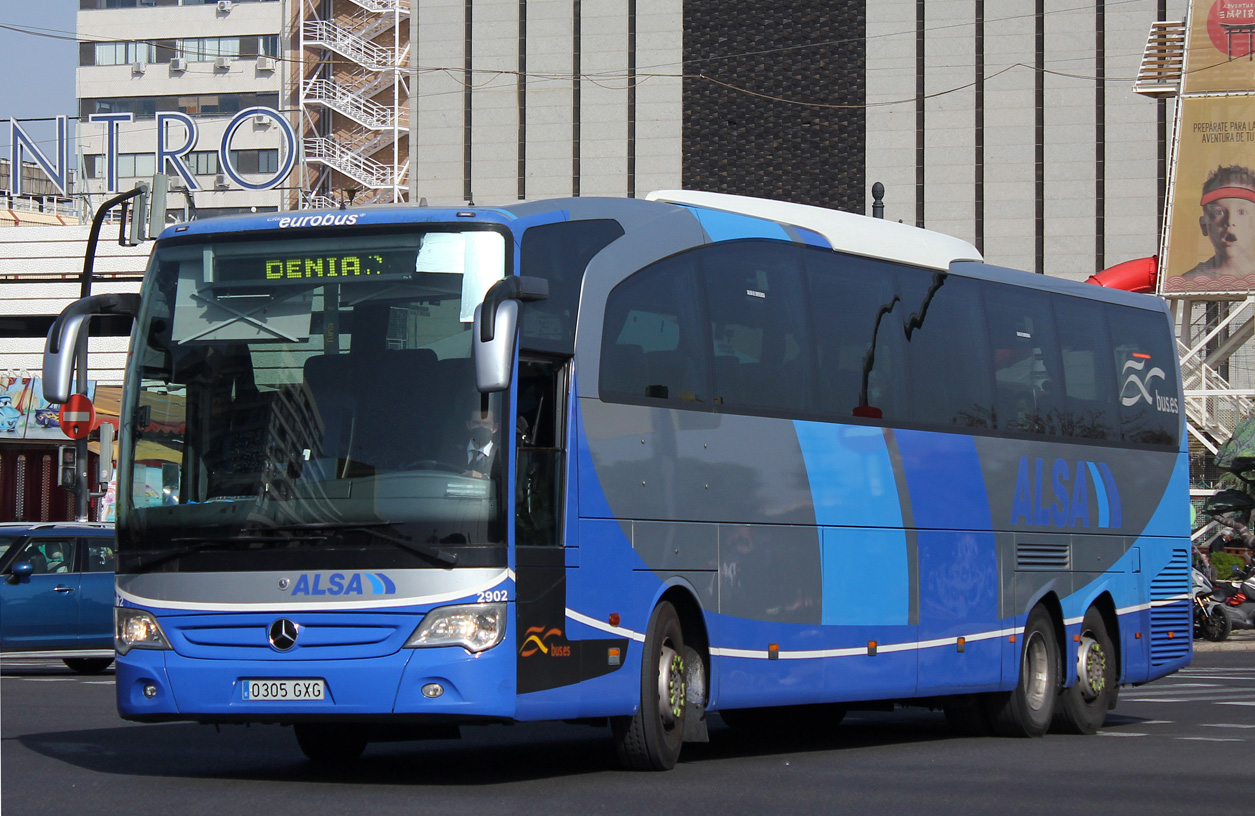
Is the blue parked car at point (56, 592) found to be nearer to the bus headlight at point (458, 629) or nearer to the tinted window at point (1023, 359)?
the tinted window at point (1023, 359)

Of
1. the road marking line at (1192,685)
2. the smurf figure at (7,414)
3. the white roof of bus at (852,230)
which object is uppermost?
the white roof of bus at (852,230)

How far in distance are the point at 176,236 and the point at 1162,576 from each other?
34.2 feet

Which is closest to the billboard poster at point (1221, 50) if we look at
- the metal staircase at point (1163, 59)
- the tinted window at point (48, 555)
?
the metal staircase at point (1163, 59)

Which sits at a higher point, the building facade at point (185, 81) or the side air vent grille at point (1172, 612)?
the building facade at point (185, 81)

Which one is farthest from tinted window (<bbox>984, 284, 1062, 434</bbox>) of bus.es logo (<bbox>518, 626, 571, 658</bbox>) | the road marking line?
the road marking line

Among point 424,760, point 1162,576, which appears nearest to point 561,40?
point 1162,576

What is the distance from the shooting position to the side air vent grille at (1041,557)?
15.0 metres

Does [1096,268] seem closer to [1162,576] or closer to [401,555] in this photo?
[1162,576]

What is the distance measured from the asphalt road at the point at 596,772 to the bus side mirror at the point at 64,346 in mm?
2211

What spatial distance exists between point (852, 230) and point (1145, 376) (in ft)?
15.1

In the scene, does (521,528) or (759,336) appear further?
(759,336)

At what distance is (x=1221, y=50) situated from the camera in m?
41.8

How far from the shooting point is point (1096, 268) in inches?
A: 2183

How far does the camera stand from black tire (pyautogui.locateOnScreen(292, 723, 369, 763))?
11523 millimetres
